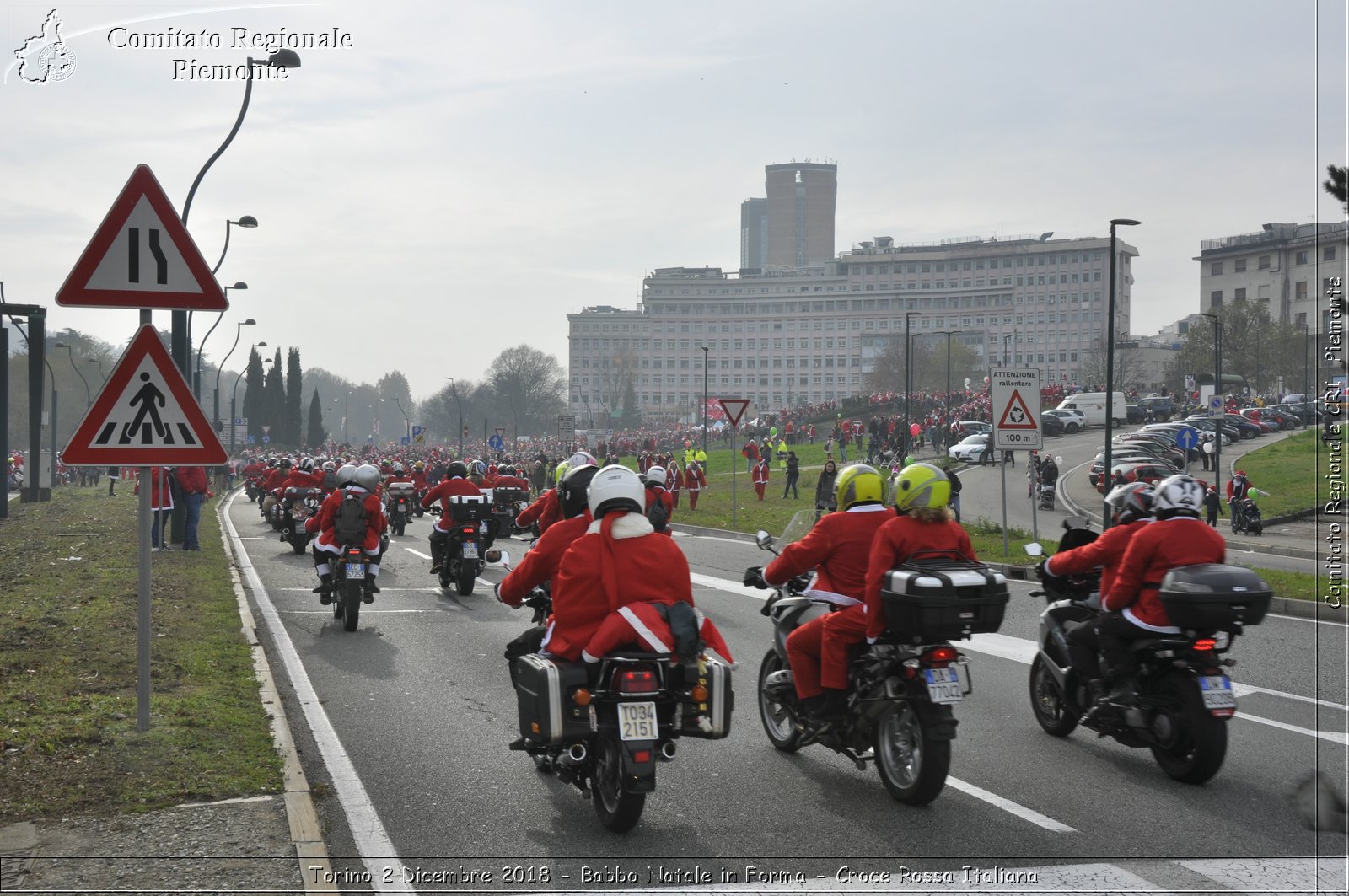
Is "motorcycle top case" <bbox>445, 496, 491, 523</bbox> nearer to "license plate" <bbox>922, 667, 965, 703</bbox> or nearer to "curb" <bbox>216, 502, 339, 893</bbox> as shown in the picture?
"curb" <bbox>216, 502, 339, 893</bbox>

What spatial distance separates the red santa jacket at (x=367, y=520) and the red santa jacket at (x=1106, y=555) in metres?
8.04

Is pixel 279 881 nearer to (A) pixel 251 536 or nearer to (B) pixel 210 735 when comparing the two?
(B) pixel 210 735

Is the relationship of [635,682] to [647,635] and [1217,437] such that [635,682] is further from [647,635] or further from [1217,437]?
[1217,437]

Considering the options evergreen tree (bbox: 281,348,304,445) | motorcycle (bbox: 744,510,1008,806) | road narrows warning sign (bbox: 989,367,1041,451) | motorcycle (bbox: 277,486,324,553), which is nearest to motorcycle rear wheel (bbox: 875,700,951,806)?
motorcycle (bbox: 744,510,1008,806)

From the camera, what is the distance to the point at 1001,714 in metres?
8.29

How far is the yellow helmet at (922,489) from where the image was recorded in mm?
6191

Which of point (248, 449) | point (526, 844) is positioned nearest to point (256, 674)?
point (526, 844)

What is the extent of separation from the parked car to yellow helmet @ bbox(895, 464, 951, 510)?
48464 millimetres

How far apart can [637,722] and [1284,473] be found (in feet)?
145

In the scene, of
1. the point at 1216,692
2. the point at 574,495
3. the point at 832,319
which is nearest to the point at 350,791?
the point at 574,495

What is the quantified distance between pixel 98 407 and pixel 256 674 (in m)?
3.47

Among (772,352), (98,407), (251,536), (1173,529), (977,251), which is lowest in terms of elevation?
(251,536)

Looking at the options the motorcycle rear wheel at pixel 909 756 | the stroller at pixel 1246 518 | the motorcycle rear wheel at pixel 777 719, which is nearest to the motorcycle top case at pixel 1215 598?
the motorcycle rear wheel at pixel 909 756

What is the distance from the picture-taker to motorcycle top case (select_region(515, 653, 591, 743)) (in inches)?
213
